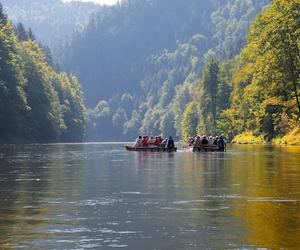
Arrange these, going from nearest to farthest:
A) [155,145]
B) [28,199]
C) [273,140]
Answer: [28,199] < [155,145] < [273,140]

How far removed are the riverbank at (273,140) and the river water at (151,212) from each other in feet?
192

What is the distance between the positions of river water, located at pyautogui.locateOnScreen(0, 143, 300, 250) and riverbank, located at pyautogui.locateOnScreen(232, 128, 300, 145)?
5844cm

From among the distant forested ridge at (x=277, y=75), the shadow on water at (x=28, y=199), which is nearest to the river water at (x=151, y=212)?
the shadow on water at (x=28, y=199)

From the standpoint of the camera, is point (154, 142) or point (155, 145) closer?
point (155, 145)

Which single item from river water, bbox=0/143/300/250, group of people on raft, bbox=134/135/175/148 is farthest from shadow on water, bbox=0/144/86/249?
group of people on raft, bbox=134/135/175/148

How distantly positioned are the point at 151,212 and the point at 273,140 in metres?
86.7

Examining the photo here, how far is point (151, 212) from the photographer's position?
71.6 ft

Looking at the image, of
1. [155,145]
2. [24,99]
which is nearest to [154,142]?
[155,145]

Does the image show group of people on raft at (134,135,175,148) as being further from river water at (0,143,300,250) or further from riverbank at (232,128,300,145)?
river water at (0,143,300,250)

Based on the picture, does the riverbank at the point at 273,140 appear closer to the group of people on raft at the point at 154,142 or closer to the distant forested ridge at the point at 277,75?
the distant forested ridge at the point at 277,75

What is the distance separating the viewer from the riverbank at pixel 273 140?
9469cm

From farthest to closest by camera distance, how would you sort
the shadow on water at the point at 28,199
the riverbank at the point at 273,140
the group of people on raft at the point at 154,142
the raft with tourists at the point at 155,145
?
the riverbank at the point at 273,140 → the group of people on raft at the point at 154,142 → the raft with tourists at the point at 155,145 → the shadow on water at the point at 28,199

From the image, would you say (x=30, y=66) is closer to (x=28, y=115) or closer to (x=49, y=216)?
(x=28, y=115)

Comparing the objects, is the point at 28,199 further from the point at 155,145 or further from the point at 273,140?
the point at 273,140
